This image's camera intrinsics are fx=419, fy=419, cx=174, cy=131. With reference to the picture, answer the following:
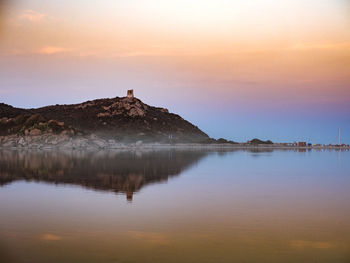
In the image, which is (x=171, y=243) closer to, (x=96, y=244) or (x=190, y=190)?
(x=96, y=244)

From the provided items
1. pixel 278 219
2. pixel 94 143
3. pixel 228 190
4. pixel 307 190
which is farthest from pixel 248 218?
pixel 94 143

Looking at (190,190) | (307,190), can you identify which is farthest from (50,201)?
(307,190)

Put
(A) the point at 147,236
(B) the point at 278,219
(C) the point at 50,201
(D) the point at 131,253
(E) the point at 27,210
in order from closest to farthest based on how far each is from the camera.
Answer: (D) the point at 131,253
(A) the point at 147,236
(B) the point at 278,219
(E) the point at 27,210
(C) the point at 50,201

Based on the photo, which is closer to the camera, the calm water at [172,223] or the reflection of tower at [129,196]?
the calm water at [172,223]

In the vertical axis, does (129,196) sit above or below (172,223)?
above

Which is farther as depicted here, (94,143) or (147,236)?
(94,143)

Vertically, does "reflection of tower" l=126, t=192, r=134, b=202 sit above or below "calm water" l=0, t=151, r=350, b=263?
above

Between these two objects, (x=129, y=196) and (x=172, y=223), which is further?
(x=129, y=196)

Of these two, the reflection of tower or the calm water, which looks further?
the reflection of tower

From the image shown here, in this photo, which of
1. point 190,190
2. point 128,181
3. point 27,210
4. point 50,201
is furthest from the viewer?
point 128,181

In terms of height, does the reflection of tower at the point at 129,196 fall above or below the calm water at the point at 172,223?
above

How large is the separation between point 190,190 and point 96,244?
46.7 feet

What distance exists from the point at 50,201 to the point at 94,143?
13633 cm

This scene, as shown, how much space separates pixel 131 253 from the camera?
11609 mm
